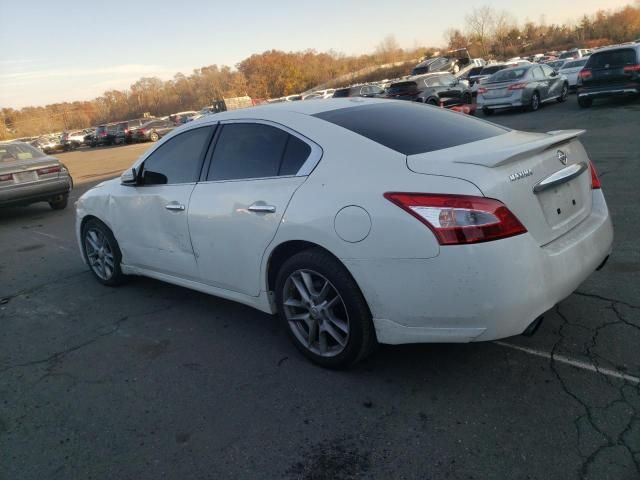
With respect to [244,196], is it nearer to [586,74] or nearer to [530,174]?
[530,174]

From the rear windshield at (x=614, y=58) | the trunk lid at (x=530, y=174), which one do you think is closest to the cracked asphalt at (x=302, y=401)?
the trunk lid at (x=530, y=174)

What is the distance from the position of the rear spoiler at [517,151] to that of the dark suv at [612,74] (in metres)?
15.2

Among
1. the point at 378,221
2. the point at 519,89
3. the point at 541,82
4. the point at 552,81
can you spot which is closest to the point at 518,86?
the point at 519,89

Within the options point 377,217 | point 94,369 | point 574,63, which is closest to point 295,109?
point 377,217

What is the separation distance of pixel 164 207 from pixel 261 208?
124cm

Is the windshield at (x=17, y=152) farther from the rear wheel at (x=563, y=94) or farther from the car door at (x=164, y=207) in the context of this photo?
the rear wheel at (x=563, y=94)

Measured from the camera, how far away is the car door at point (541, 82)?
1906 centimetres

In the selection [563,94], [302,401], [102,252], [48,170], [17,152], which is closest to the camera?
[302,401]

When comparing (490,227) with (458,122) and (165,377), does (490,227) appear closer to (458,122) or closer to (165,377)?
(458,122)

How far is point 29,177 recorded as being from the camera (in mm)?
10180

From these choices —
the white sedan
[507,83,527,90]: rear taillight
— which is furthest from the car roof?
[507,83,527,90]: rear taillight

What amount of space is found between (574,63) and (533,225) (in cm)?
2703

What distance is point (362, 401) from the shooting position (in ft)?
9.91

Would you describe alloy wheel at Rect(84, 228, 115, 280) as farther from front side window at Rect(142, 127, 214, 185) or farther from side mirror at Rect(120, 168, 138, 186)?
front side window at Rect(142, 127, 214, 185)
